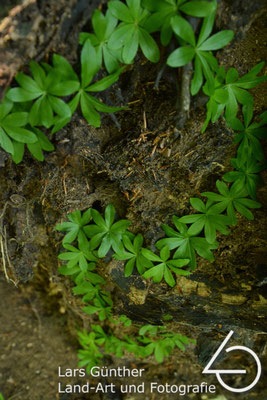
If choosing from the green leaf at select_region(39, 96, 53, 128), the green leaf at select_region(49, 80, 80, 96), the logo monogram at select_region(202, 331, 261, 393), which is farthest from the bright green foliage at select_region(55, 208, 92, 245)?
the logo monogram at select_region(202, 331, 261, 393)

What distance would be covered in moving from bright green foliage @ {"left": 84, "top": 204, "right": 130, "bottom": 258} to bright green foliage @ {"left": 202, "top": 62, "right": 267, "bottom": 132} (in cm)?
70

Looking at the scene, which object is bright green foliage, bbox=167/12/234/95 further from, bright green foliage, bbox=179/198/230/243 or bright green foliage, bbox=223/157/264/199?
bright green foliage, bbox=179/198/230/243

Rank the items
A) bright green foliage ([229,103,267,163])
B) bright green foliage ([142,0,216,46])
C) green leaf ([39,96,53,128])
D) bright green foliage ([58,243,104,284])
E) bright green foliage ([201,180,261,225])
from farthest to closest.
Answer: bright green foliage ([58,243,104,284]) → bright green foliage ([201,180,261,225]) → bright green foliage ([229,103,267,163]) → green leaf ([39,96,53,128]) → bright green foliage ([142,0,216,46])

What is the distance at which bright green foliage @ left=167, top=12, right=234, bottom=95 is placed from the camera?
4.31 ft

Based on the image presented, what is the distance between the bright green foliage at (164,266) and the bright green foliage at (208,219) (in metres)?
0.18

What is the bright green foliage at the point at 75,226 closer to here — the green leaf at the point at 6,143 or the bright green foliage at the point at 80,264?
the bright green foliage at the point at 80,264

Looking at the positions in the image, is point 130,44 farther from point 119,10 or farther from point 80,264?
point 80,264

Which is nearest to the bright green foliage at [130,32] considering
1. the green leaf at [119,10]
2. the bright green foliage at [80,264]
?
the green leaf at [119,10]

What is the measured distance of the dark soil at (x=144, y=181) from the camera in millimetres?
1371

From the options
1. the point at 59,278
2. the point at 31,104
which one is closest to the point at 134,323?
the point at 59,278

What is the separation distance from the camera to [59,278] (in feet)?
8.37

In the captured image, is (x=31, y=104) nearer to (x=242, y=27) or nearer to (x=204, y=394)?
(x=242, y=27)

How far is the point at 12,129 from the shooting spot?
146cm

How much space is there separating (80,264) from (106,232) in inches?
11.6
